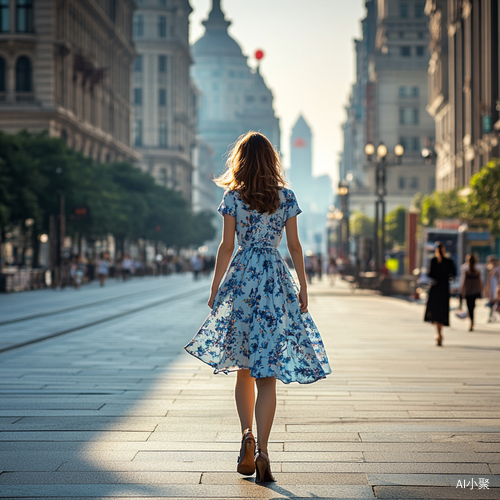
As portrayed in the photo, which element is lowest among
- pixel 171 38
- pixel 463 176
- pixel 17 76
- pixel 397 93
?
pixel 463 176

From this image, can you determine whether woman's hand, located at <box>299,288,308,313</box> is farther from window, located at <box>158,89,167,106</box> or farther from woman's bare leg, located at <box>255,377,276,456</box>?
window, located at <box>158,89,167,106</box>

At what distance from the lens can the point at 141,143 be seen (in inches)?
5069

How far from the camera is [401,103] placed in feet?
388

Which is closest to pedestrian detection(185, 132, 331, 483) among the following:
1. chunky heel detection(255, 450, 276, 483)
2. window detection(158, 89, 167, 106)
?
chunky heel detection(255, 450, 276, 483)

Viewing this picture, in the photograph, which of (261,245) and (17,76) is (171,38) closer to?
(17,76)

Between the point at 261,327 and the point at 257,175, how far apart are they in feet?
3.01

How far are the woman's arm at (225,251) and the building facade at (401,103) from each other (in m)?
110

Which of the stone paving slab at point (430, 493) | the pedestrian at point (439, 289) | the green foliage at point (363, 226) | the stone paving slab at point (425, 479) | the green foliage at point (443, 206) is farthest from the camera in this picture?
the green foliage at point (363, 226)

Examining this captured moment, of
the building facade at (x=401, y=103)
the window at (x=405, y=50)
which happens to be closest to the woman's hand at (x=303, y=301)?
the building facade at (x=401, y=103)

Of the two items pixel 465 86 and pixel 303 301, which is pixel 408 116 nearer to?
pixel 465 86

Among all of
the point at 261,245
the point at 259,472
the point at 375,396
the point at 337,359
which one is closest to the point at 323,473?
the point at 259,472

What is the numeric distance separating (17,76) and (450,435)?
61.2 m

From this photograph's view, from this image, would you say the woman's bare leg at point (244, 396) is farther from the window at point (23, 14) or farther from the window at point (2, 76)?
the window at point (23, 14)

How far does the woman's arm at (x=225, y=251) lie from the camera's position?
5.32 meters
